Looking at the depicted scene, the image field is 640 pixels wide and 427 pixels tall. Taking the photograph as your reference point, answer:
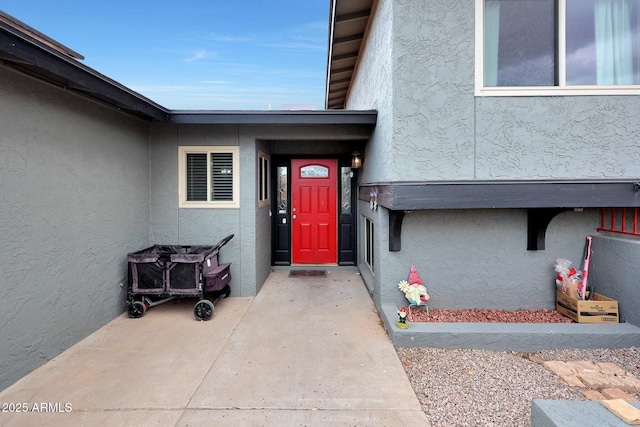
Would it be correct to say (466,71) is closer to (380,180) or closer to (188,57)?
(380,180)

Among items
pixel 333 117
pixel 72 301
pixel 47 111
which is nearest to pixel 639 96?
pixel 333 117

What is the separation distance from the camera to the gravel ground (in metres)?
2.27

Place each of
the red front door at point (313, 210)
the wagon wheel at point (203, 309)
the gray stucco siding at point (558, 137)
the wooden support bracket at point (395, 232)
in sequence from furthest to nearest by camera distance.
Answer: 1. the red front door at point (313, 210)
2. the wagon wheel at point (203, 309)
3. the wooden support bracket at point (395, 232)
4. the gray stucco siding at point (558, 137)

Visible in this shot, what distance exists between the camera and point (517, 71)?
11.5ft

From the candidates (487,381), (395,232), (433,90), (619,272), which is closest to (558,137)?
(433,90)

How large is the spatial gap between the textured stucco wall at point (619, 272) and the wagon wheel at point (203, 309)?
513cm

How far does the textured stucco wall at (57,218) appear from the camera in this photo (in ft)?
8.93

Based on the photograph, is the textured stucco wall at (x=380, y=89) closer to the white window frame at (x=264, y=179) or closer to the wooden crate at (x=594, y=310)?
the white window frame at (x=264, y=179)

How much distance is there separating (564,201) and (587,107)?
1180 millimetres

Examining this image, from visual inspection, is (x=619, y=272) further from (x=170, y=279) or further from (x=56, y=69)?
(x=56, y=69)

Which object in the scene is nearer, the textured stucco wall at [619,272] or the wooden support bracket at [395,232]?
the textured stucco wall at [619,272]

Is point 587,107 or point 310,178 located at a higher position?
point 587,107

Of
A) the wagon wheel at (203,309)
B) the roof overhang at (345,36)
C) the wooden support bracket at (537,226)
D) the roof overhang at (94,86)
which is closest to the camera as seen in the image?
the roof overhang at (94,86)

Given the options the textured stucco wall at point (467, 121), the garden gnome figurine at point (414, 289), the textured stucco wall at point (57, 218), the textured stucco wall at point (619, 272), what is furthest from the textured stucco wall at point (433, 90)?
the textured stucco wall at point (57, 218)
